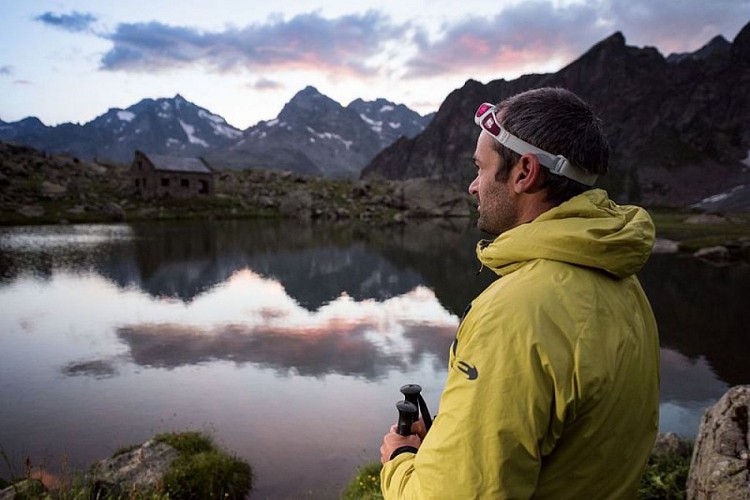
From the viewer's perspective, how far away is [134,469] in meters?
9.47

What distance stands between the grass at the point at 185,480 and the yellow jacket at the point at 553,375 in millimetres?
7124

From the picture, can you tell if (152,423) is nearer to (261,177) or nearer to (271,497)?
(271,497)

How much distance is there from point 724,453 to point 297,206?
8136 cm

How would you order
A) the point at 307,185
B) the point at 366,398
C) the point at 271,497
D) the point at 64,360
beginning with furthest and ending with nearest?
the point at 307,185 → the point at 64,360 → the point at 366,398 → the point at 271,497

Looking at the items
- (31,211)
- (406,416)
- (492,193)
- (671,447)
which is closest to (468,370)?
(406,416)

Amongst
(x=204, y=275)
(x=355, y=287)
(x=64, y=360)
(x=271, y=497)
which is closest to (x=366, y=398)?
(x=271, y=497)

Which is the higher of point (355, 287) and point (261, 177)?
point (261, 177)

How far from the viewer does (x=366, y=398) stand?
558 inches

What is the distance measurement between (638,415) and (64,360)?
59.8 ft

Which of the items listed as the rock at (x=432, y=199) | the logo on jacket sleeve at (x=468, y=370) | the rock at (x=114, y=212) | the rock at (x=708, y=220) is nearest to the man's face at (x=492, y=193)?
the logo on jacket sleeve at (x=468, y=370)

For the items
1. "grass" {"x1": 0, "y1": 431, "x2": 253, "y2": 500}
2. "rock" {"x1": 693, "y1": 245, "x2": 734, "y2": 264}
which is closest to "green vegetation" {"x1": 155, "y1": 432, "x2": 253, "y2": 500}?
"grass" {"x1": 0, "y1": 431, "x2": 253, "y2": 500}

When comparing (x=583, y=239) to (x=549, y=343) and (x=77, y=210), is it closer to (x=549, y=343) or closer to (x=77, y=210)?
(x=549, y=343)

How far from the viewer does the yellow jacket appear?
7.98 ft

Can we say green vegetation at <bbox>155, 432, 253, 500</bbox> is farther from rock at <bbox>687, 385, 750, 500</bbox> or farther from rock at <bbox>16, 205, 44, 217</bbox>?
rock at <bbox>16, 205, 44, 217</bbox>
